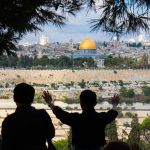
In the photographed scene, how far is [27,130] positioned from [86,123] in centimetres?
42

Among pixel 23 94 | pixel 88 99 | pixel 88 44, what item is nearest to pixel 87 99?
pixel 88 99

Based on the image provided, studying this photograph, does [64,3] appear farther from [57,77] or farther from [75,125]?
[57,77]

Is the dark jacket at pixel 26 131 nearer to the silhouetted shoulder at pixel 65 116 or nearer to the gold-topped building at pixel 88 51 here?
the silhouetted shoulder at pixel 65 116

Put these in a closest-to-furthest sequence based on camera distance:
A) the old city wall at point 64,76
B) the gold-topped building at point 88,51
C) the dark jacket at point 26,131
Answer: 1. the dark jacket at point 26,131
2. the old city wall at point 64,76
3. the gold-topped building at point 88,51

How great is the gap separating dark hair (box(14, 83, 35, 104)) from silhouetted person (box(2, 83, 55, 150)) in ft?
0.15

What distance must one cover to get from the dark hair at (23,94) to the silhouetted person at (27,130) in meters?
0.05

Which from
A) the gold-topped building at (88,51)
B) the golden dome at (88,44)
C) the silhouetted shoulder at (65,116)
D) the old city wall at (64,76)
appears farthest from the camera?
the gold-topped building at (88,51)

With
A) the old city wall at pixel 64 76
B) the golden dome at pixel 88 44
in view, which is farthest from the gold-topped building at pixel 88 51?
the old city wall at pixel 64 76

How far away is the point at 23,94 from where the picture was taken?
280cm

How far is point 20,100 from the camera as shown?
2.81 m

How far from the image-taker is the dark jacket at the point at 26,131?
2.70m

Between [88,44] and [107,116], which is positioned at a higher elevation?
[88,44]

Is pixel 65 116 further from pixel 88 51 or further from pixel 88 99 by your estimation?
pixel 88 51

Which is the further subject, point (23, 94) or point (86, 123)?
point (86, 123)
